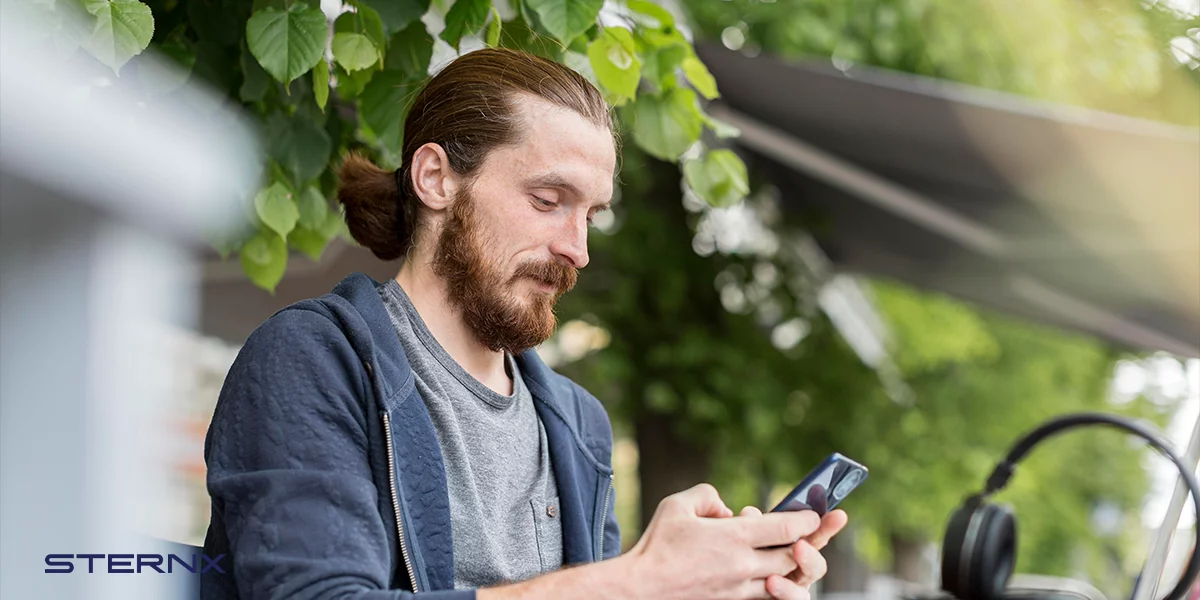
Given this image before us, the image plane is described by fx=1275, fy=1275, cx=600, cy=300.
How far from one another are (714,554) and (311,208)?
46.3 inches

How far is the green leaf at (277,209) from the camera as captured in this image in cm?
198

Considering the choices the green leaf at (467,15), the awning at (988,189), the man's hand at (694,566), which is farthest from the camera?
the awning at (988,189)

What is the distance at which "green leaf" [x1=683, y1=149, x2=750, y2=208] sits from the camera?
221cm

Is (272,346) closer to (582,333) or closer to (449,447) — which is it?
(449,447)

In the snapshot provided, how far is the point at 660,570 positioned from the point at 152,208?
881 millimetres

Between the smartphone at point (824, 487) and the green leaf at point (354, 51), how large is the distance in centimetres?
90

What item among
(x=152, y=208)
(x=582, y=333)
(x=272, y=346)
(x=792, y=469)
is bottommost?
(x=792, y=469)

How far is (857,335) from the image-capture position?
1001cm

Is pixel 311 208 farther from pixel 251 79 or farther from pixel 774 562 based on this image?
pixel 774 562

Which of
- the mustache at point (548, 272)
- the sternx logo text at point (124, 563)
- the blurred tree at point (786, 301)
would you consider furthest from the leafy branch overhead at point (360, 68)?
the blurred tree at point (786, 301)

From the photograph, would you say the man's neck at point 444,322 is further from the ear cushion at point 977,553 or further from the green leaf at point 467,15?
the ear cushion at point 977,553

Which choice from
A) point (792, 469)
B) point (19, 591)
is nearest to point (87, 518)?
point (19, 591)

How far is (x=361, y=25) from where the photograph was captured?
185 cm

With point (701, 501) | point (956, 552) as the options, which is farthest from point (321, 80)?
point (956, 552)
